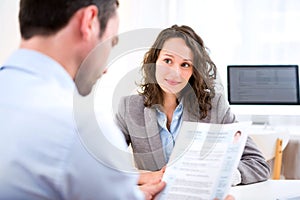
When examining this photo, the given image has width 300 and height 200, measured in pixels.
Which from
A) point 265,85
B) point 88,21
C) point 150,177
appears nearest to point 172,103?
point 150,177

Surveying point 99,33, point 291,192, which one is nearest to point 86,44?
point 99,33

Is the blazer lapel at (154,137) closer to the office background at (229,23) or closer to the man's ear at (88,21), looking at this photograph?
the man's ear at (88,21)

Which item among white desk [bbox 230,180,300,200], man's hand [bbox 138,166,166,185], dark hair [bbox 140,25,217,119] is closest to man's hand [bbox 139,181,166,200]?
man's hand [bbox 138,166,166,185]

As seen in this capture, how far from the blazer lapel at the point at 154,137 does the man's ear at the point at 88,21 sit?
0.86 meters

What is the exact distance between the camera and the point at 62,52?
75 centimetres

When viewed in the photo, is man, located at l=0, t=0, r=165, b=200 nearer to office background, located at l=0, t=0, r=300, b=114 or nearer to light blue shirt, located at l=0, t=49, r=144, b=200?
light blue shirt, located at l=0, t=49, r=144, b=200

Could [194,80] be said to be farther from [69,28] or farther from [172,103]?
[69,28]

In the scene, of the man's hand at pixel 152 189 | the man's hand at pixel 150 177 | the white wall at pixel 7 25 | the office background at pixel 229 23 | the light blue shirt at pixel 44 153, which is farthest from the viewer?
the white wall at pixel 7 25

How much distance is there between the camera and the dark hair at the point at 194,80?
1555mm

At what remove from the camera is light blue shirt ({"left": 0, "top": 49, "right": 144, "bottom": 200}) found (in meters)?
0.66

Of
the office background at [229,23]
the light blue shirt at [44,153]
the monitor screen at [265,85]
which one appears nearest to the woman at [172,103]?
the light blue shirt at [44,153]

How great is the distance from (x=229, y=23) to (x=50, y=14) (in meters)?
3.18

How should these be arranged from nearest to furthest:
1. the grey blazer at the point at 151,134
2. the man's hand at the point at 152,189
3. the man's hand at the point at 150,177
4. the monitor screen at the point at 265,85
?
the man's hand at the point at 152,189 < the man's hand at the point at 150,177 < the grey blazer at the point at 151,134 < the monitor screen at the point at 265,85

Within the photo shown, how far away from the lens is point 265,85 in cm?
330
